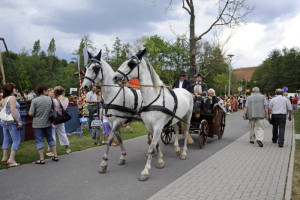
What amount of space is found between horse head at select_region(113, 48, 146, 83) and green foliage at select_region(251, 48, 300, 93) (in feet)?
194

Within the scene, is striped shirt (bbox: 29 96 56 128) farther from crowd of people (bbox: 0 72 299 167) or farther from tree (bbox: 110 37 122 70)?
tree (bbox: 110 37 122 70)

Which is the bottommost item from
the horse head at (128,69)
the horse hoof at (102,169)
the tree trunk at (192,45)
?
the horse hoof at (102,169)

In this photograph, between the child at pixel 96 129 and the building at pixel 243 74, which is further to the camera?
the building at pixel 243 74

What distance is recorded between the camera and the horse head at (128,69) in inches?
173

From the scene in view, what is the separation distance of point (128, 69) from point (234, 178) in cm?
312

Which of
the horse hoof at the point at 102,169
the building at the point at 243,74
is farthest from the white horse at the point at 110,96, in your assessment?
the building at the point at 243,74

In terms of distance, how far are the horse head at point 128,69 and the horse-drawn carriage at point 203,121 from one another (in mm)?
3011

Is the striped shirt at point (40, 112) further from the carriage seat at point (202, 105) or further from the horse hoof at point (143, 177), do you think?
the carriage seat at point (202, 105)

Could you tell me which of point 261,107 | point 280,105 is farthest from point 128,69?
point 280,105

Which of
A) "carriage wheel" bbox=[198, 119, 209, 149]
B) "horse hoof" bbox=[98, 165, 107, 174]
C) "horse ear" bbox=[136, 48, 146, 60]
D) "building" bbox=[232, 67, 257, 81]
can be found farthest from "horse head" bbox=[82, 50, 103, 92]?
"building" bbox=[232, 67, 257, 81]

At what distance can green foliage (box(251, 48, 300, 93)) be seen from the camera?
173 ft

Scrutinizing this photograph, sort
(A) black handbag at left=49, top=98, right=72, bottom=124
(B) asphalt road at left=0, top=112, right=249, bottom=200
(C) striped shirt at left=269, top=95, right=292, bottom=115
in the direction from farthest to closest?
(C) striped shirt at left=269, top=95, right=292, bottom=115 → (A) black handbag at left=49, top=98, right=72, bottom=124 → (B) asphalt road at left=0, top=112, right=249, bottom=200

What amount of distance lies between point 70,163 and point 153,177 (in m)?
2.26

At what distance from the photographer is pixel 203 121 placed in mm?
7250
